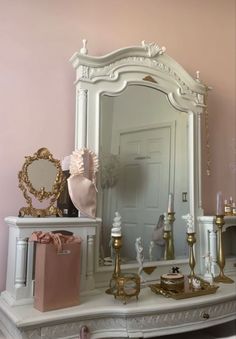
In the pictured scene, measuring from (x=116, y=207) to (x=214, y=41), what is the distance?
4.05 feet

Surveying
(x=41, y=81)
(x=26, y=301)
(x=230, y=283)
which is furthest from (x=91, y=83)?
(x=230, y=283)

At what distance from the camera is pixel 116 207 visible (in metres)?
1.41

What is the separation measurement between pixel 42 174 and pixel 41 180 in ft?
0.07

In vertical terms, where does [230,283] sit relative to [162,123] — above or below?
below

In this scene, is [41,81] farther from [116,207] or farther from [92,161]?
[116,207]

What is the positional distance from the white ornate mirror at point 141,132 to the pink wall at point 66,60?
0.13m

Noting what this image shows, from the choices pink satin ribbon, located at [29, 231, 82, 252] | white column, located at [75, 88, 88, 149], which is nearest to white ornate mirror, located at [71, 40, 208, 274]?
white column, located at [75, 88, 88, 149]

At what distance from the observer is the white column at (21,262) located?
1119mm

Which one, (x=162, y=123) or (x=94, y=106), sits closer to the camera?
(x=94, y=106)

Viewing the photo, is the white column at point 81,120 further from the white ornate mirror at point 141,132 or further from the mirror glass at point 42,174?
the mirror glass at point 42,174

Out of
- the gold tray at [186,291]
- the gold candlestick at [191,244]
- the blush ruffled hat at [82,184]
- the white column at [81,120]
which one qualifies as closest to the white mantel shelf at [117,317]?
the gold tray at [186,291]

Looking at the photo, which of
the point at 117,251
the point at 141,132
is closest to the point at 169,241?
the point at 117,251

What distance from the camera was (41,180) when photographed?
125 cm

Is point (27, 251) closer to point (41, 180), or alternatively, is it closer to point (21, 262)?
point (21, 262)
